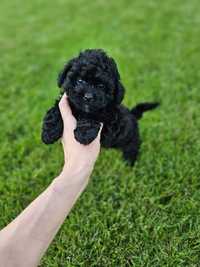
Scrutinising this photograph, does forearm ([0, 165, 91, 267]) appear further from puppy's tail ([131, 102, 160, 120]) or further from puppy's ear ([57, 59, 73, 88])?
puppy's tail ([131, 102, 160, 120])

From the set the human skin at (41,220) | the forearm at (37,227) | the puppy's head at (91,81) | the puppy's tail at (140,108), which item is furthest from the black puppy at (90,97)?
the puppy's tail at (140,108)

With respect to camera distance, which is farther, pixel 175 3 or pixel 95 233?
pixel 175 3

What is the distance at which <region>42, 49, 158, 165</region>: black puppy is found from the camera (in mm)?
2683

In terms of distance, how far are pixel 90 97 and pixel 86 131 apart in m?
0.22

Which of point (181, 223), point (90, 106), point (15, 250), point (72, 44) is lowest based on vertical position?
point (181, 223)

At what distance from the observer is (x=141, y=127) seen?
13.7ft

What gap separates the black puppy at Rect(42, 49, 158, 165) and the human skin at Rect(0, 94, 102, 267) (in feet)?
0.96

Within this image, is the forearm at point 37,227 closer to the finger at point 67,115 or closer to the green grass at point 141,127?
the finger at point 67,115

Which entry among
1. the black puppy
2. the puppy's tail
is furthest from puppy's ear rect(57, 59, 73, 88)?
the puppy's tail

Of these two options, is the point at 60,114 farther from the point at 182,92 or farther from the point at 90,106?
the point at 182,92

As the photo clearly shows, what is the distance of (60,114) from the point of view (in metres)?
2.99

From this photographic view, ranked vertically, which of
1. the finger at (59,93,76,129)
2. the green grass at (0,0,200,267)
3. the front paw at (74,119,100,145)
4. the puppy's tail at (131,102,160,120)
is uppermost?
the finger at (59,93,76,129)

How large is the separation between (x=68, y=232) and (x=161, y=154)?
119 cm

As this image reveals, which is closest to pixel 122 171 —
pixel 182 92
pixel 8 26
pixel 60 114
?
pixel 60 114
